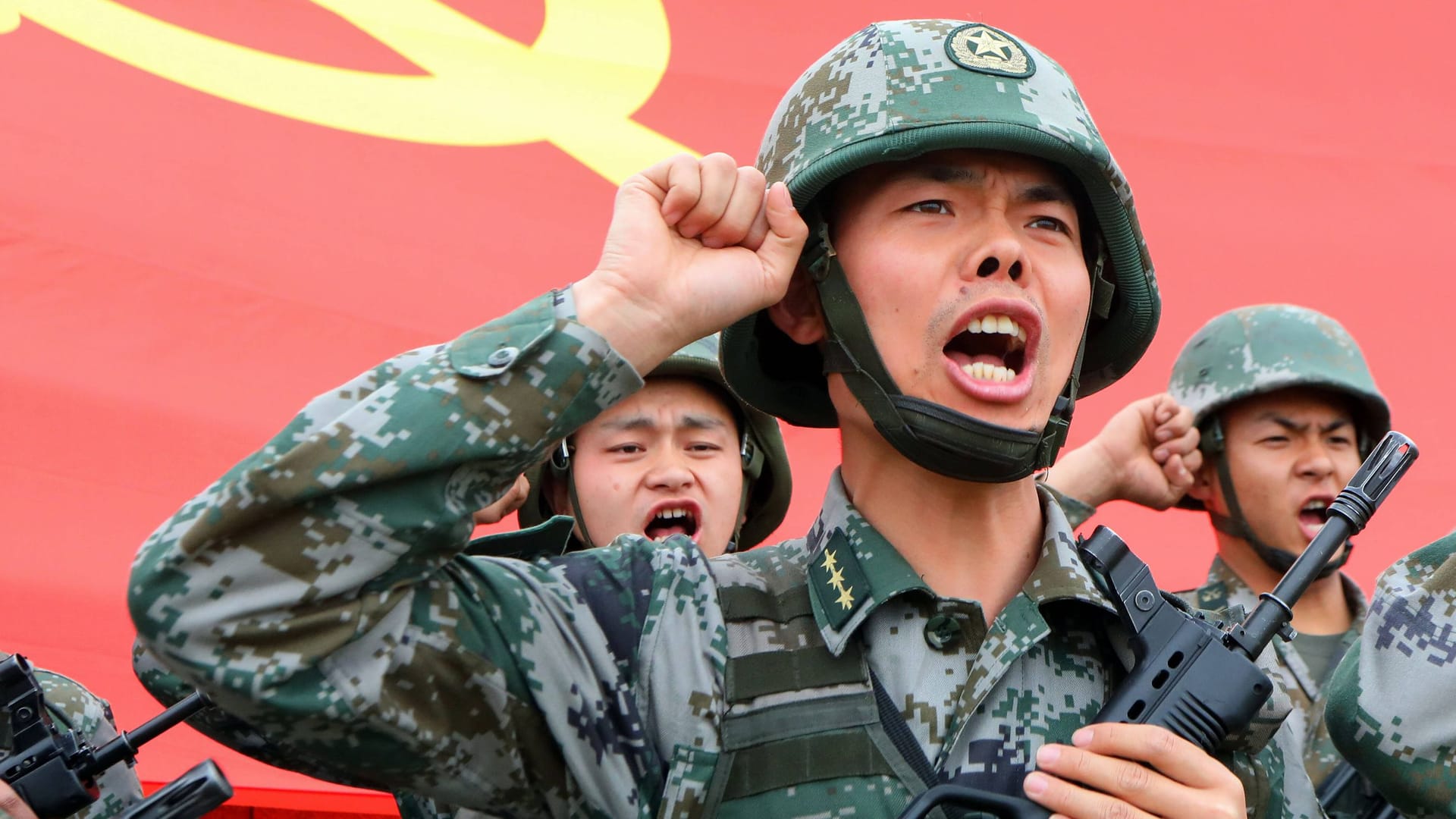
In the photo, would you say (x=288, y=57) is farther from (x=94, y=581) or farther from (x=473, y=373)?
(x=473, y=373)

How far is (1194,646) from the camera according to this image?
2.29 meters

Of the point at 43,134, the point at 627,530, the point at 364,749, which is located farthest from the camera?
the point at 43,134

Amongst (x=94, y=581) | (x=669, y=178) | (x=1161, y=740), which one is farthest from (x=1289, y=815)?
(x=94, y=581)

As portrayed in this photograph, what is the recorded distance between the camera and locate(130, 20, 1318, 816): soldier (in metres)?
2.05

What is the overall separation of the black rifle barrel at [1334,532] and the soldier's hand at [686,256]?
92 centimetres

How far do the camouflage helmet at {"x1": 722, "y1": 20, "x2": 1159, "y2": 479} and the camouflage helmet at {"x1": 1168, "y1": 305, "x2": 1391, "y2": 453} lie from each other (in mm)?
2538

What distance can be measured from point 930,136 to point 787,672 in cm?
95

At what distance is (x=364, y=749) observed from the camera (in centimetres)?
212

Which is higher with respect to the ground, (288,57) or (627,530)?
(288,57)

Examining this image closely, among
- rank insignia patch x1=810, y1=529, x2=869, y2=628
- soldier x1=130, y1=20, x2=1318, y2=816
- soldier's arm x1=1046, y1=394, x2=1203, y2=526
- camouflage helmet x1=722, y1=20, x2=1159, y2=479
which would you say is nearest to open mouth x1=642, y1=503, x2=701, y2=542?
soldier's arm x1=1046, y1=394, x2=1203, y2=526

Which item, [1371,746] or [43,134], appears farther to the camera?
[43,134]

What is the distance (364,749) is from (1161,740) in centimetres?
114

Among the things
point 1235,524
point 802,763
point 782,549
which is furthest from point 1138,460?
point 802,763

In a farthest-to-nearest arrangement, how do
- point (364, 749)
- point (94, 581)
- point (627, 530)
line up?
point (94, 581) < point (627, 530) < point (364, 749)
